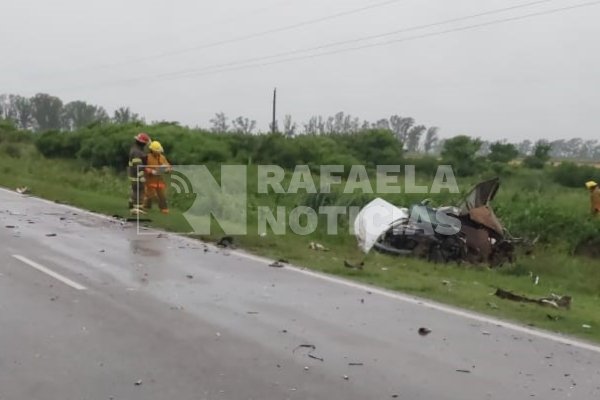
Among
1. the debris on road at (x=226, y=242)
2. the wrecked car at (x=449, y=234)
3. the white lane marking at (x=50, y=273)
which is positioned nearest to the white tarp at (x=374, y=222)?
the wrecked car at (x=449, y=234)

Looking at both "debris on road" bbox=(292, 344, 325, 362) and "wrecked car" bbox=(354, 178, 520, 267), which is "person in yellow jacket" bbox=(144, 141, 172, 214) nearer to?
"wrecked car" bbox=(354, 178, 520, 267)

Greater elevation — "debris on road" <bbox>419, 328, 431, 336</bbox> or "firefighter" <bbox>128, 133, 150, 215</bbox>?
"firefighter" <bbox>128, 133, 150, 215</bbox>

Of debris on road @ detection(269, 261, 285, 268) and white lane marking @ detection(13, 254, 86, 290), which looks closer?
white lane marking @ detection(13, 254, 86, 290)

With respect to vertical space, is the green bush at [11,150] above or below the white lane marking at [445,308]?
above

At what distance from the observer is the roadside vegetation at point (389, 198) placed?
891cm

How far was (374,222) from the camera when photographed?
12.6 meters

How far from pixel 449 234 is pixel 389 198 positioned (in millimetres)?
6509

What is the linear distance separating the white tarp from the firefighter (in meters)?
4.76

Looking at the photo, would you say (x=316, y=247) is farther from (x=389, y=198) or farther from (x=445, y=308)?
(x=389, y=198)

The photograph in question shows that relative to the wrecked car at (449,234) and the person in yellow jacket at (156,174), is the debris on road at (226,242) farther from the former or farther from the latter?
the person in yellow jacket at (156,174)

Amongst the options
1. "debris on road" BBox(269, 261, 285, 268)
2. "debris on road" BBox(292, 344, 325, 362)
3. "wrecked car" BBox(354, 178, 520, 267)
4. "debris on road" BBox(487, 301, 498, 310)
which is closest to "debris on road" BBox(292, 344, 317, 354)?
"debris on road" BBox(292, 344, 325, 362)

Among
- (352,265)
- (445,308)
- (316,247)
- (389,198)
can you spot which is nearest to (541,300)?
(445,308)

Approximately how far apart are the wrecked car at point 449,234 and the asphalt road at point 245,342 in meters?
3.48

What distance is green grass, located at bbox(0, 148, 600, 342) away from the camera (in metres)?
7.45
